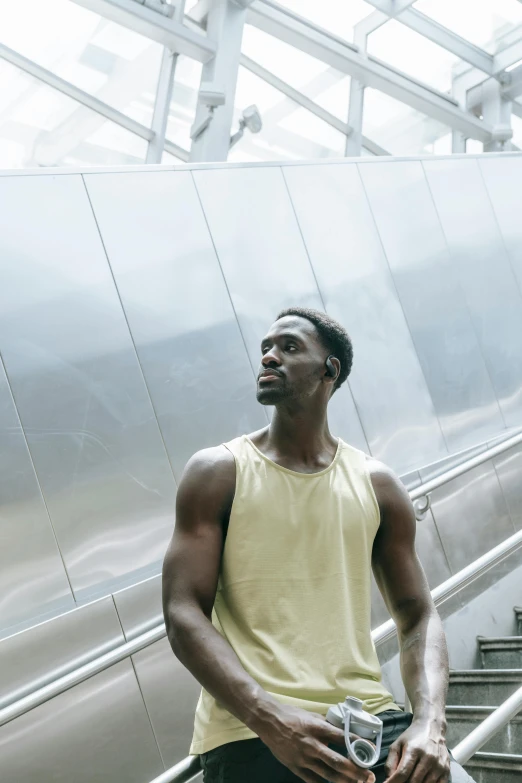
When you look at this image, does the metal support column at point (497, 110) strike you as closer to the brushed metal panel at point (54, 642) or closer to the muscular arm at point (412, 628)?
the brushed metal panel at point (54, 642)

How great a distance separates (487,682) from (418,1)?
838 cm

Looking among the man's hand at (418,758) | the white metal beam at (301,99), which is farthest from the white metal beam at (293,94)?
the man's hand at (418,758)

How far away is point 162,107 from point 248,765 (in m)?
8.02

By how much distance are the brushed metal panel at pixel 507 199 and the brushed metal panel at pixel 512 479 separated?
2.41 meters

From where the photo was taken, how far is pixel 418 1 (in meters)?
10.4

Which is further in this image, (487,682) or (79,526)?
(79,526)

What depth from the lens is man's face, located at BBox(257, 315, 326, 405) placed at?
2504mm

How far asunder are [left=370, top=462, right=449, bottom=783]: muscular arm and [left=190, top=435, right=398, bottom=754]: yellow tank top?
65mm

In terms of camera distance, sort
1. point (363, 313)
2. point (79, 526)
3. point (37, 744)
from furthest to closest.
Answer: point (363, 313) < point (79, 526) < point (37, 744)

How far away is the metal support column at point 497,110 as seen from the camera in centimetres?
1191

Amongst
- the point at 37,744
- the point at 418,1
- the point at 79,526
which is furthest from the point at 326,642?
the point at 418,1

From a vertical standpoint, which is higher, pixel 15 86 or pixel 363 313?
pixel 15 86

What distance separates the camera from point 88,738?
4066 millimetres

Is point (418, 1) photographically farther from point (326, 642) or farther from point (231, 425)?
point (326, 642)
